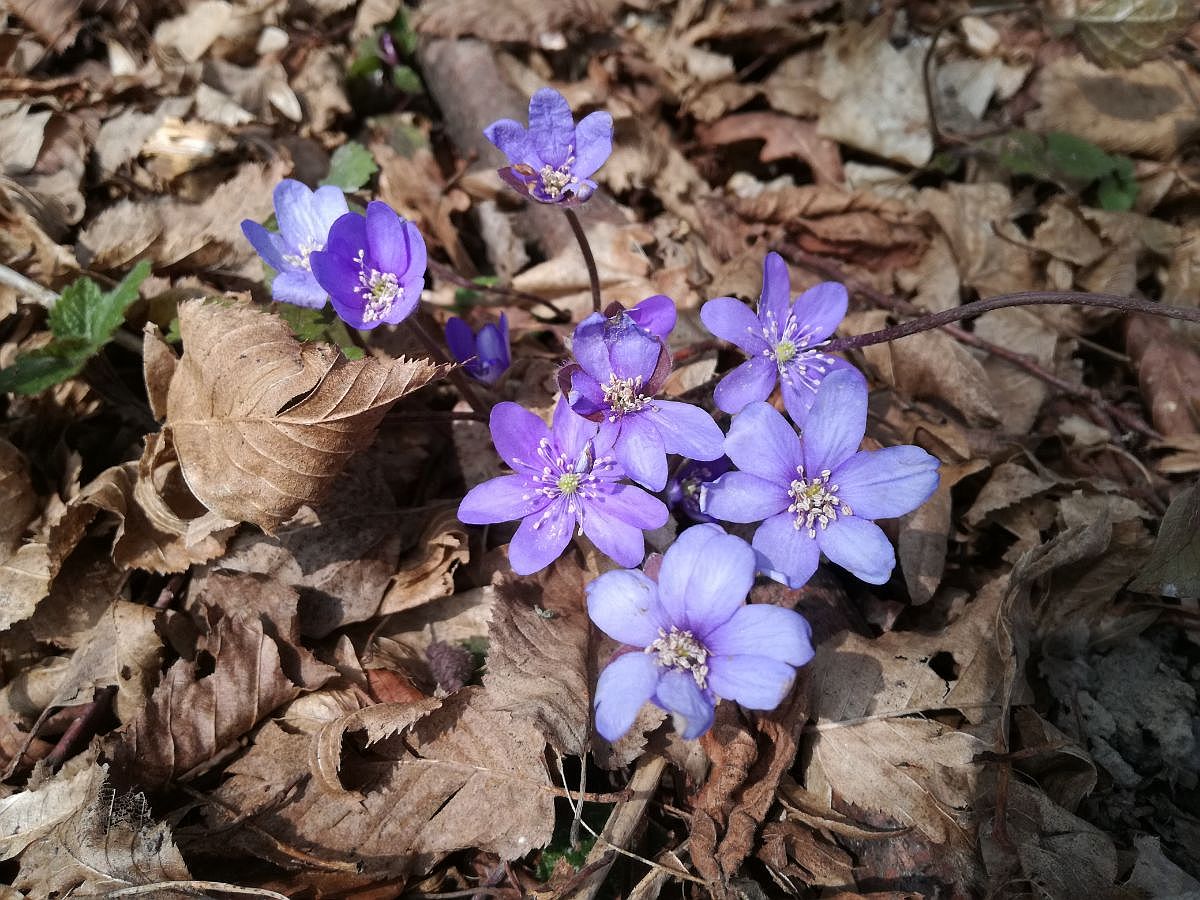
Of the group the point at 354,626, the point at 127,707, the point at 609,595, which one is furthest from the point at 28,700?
the point at 609,595

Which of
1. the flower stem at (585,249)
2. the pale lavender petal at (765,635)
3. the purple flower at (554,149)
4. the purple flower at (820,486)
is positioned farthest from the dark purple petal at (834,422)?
the purple flower at (554,149)

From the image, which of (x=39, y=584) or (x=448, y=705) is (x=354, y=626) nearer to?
(x=448, y=705)

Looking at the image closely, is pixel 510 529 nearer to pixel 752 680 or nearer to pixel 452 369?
pixel 452 369

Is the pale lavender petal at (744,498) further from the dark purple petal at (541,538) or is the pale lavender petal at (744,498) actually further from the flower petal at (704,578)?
the dark purple petal at (541,538)

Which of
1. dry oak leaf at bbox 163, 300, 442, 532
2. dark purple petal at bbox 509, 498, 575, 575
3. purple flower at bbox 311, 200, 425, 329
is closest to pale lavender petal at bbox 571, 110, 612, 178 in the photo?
purple flower at bbox 311, 200, 425, 329

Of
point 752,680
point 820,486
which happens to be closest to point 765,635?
point 752,680
